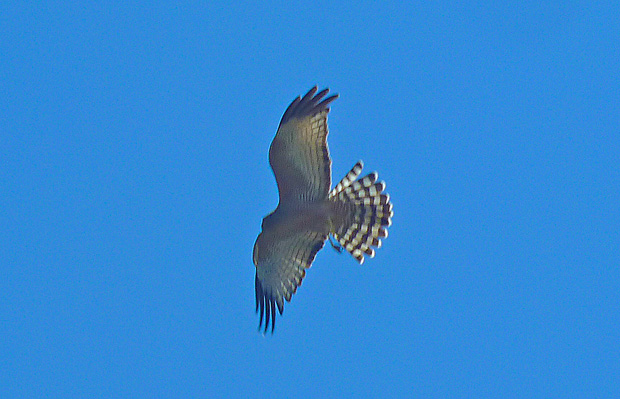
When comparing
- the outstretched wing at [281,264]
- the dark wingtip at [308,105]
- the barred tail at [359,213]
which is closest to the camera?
the dark wingtip at [308,105]

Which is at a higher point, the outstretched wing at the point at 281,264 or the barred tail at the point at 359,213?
the barred tail at the point at 359,213

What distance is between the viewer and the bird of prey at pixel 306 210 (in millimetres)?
11258

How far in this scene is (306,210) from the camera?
11.9m

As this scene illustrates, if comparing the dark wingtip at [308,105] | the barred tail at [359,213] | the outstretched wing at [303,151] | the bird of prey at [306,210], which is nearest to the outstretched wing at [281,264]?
the bird of prey at [306,210]

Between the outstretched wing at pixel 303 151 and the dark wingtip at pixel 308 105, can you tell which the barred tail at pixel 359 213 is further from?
the dark wingtip at pixel 308 105

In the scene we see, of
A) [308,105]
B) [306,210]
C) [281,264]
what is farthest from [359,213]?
[308,105]

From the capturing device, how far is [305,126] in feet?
36.8

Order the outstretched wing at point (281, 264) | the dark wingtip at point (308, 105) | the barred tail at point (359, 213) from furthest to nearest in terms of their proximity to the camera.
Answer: the barred tail at point (359, 213)
the outstretched wing at point (281, 264)
the dark wingtip at point (308, 105)

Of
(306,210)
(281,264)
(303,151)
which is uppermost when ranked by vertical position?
(303,151)

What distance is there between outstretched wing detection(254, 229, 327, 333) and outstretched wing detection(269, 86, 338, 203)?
1.76 ft

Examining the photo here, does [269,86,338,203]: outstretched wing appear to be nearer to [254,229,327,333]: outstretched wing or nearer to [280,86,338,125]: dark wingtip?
[280,86,338,125]: dark wingtip

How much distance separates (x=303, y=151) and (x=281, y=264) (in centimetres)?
156

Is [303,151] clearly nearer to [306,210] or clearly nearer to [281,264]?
[306,210]

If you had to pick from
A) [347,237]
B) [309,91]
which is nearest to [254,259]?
[347,237]
